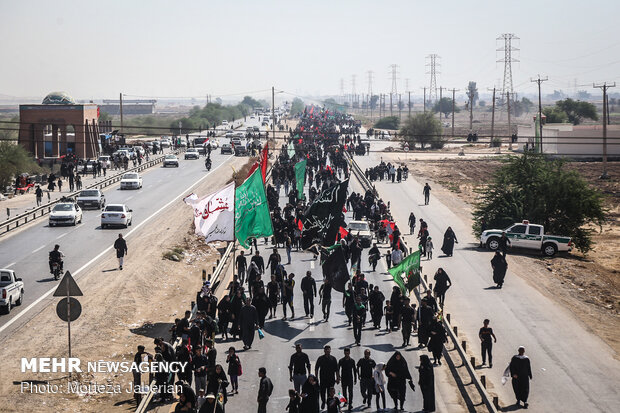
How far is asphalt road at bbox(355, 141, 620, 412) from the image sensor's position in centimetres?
1791

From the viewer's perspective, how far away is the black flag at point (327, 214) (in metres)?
27.2

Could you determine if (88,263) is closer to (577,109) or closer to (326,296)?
(326,296)

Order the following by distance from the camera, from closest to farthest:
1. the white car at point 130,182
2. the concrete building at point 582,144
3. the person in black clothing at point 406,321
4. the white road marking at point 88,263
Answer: the person in black clothing at point 406,321, the white road marking at point 88,263, the white car at point 130,182, the concrete building at point 582,144

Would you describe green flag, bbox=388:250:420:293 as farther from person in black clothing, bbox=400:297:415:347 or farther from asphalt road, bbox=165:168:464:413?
person in black clothing, bbox=400:297:415:347

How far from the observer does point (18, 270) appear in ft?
101

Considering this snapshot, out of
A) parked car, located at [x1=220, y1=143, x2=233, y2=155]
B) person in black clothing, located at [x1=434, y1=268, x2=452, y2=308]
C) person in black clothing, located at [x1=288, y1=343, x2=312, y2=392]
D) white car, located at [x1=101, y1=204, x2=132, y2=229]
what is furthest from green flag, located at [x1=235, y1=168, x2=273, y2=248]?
parked car, located at [x1=220, y1=143, x2=233, y2=155]

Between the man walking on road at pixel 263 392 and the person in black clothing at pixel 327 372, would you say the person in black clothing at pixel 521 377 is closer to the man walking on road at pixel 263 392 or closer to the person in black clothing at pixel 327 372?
the person in black clothing at pixel 327 372

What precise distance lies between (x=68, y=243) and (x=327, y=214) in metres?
15.2

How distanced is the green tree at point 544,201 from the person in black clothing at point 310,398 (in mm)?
28780

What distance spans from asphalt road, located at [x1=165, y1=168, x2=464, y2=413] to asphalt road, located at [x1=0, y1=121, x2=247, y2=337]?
280 inches

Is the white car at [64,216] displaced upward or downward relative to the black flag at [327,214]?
downward

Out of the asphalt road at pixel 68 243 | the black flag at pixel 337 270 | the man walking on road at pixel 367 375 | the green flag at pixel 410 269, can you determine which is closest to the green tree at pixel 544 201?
the asphalt road at pixel 68 243

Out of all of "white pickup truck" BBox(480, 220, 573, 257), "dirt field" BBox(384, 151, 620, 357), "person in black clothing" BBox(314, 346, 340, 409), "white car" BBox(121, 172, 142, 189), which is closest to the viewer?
"person in black clothing" BBox(314, 346, 340, 409)

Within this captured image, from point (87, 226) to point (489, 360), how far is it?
27812 millimetres
